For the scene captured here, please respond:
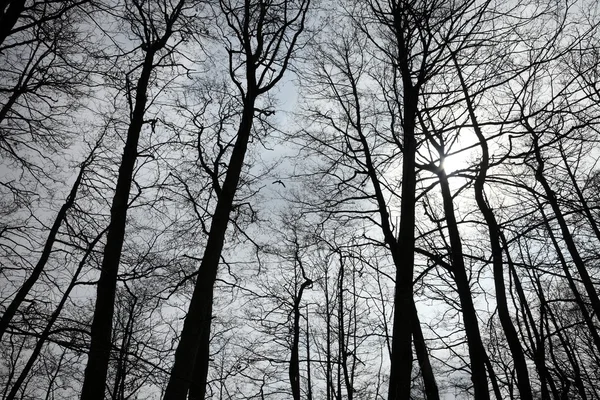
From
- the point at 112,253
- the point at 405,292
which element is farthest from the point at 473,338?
the point at 112,253

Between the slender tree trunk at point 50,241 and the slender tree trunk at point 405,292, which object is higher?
the slender tree trunk at point 50,241

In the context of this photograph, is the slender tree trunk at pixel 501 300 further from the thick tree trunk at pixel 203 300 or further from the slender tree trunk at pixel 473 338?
the thick tree trunk at pixel 203 300

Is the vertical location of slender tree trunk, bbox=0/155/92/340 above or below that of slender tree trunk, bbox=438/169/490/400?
above

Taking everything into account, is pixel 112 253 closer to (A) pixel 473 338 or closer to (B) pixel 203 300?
(B) pixel 203 300

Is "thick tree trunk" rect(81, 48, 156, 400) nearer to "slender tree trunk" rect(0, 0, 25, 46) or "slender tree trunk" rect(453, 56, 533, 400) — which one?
"slender tree trunk" rect(0, 0, 25, 46)

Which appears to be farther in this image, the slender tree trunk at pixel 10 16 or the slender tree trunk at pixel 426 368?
the slender tree trunk at pixel 426 368

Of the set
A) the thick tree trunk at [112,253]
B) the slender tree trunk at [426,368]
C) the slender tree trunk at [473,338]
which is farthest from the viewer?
the slender tree trunk at [426,368]

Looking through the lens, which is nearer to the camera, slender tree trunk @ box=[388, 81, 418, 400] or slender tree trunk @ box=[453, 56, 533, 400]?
slender tree trunk @ box=[388, 81, 418, 400]

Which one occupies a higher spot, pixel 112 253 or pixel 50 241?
pixel 50 241

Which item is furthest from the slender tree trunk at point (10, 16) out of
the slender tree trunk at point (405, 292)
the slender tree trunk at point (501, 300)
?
the slender tree trunk at point (501, 300)

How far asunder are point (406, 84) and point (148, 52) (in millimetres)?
5767

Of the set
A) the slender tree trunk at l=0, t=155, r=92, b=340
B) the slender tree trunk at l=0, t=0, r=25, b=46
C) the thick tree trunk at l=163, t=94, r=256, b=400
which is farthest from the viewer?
the slender tree trunk at l=0, t=155, r=92, b=340

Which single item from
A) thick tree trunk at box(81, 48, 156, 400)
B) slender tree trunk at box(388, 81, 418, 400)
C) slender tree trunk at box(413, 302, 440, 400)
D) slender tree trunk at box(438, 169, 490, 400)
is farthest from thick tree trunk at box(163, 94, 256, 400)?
slender tree trunk at box(413, 302, 440, 400)

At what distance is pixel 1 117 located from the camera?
19.4 ft
